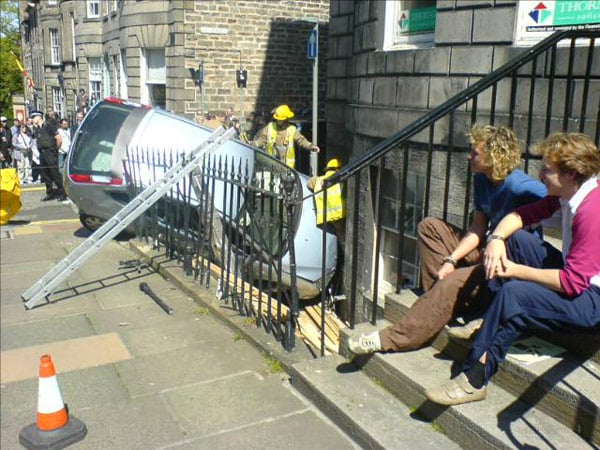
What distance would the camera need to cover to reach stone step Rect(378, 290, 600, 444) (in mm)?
2742

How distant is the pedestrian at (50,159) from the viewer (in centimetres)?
1330

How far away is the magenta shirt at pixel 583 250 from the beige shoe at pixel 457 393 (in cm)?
68

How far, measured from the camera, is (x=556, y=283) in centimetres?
281

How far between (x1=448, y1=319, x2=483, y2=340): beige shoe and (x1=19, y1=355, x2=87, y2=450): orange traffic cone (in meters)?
2.23

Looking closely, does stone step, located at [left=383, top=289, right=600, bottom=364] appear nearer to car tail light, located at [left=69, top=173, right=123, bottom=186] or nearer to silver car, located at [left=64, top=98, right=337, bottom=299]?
silver car, located at [left=64, top=98, right=337, bottom=299]

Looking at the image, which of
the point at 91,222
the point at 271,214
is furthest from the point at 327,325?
the point at 91,222

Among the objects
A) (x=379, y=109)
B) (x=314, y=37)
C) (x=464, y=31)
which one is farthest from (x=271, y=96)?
(x=464, y=31)

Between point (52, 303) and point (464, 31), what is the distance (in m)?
4.73

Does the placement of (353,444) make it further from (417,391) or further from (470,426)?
(470,426)

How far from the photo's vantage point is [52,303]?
19.9 feet

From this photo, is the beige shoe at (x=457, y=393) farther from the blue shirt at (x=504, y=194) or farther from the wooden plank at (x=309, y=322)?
the wooden plank at (x=309, y=322)

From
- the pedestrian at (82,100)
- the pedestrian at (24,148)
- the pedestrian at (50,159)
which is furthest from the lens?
the pedestrian at (82,100)

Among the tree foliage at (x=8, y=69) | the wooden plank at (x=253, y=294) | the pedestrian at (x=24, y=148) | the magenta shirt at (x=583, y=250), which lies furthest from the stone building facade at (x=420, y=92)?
the tree foliage at (x=8, y=69)

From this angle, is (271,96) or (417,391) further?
(271,96)
